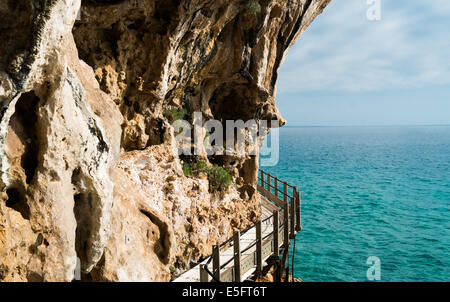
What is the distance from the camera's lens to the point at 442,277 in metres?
17.9

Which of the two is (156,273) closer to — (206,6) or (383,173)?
(206,6)

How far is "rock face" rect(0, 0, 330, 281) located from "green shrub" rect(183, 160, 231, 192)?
1.26 feet

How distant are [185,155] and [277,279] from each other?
268 inches

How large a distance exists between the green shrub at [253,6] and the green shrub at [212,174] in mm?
6483

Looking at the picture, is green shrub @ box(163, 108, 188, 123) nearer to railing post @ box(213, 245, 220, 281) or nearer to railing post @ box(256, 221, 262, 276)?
railing post @ box(256, 221, 262, 276)

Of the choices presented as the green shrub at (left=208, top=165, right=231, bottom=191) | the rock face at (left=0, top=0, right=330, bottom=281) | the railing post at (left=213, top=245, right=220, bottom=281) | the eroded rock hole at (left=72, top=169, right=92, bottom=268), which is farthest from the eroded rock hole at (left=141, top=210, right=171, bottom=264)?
the green shrub at (left=208, top=165, right=231, bottom=191)

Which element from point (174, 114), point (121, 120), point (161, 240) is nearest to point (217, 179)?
point (174, 114)

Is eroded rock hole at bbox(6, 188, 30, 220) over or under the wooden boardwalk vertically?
over

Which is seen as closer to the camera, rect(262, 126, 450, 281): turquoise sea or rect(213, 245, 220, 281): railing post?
rect(213, 245, 220, 281): railing post

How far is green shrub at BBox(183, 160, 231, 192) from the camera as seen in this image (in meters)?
12.7

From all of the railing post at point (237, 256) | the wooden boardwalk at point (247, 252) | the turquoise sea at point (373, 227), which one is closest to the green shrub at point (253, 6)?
the wooden boardwalk at point (247, 252)

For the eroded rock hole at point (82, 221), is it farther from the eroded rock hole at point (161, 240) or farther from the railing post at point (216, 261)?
the railing post at point (216, 261)

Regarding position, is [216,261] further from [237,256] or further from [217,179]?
[217,179]

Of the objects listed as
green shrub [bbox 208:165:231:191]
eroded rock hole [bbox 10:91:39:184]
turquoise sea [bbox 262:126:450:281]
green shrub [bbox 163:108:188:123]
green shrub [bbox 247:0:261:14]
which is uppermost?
green shrub [bbox 247:0:261:14]
